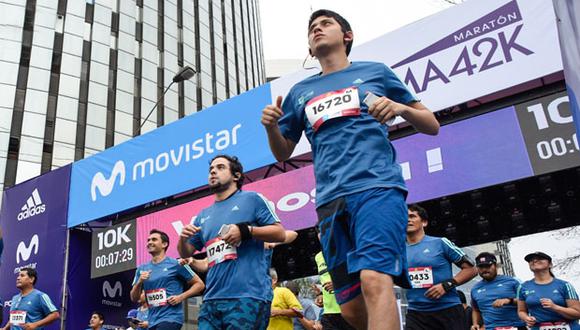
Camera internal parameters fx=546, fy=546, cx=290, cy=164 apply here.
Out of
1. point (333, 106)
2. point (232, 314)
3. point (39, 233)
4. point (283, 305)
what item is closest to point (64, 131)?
point (39, 233)

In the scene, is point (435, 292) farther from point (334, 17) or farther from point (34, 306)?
point (34, 306)

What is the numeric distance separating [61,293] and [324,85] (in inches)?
420

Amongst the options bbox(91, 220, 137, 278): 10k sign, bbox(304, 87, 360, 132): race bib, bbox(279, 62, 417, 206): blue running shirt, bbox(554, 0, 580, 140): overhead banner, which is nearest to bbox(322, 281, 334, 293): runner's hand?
bbox(279, 62, 417, 206): blue running shirt

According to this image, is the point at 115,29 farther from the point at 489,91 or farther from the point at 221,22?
the point at 489,91

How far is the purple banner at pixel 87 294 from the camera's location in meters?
11.8

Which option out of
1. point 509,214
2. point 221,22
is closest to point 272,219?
point 509,214

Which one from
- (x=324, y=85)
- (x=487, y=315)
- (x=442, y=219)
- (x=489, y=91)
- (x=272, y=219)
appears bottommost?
(x=487, y=315)

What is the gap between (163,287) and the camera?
6.09m

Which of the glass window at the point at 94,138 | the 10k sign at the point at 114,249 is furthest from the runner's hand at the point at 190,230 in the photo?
the glass window at the point at 94,138

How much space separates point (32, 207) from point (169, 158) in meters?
4.72

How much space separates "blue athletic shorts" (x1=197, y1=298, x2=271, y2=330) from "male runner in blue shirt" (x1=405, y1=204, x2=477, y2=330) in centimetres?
198

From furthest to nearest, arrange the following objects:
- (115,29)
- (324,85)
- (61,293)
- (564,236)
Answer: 1. (115,29)
2. (564,236)
3. (61,293)
4. (324,85)

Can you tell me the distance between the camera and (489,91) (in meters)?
7.05

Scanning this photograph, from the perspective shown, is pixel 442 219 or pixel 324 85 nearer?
pixel 324 85
